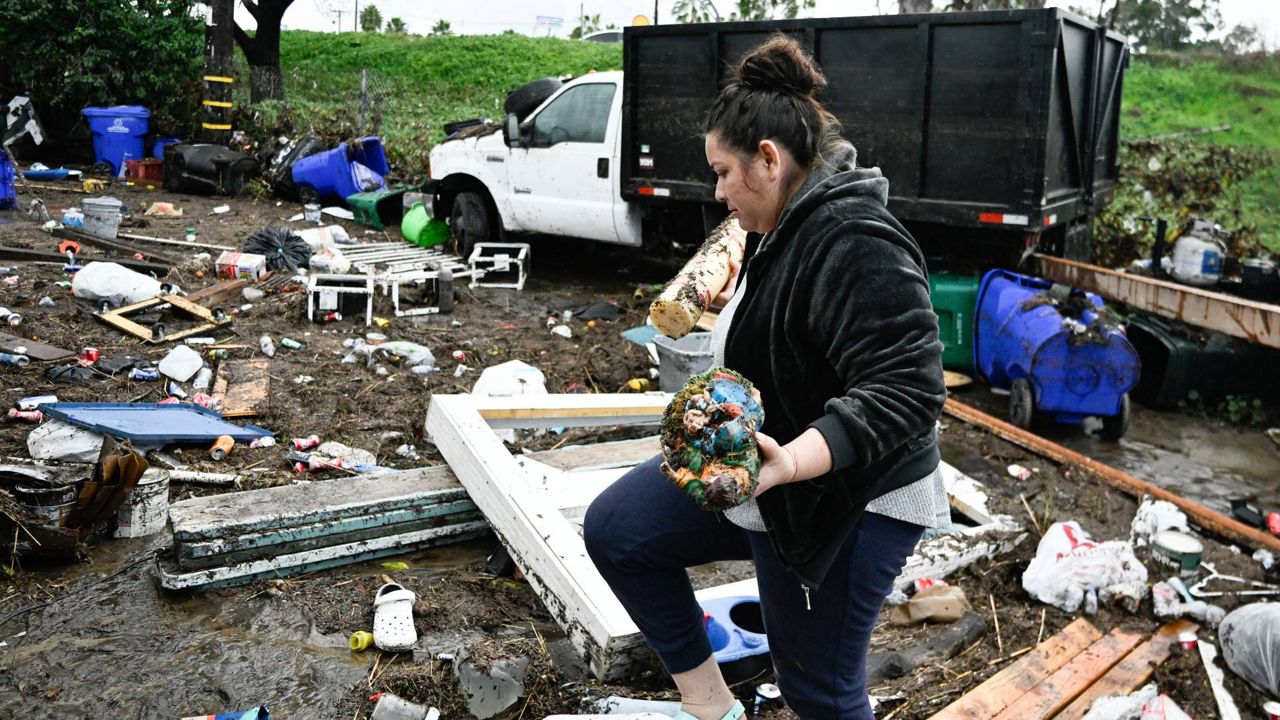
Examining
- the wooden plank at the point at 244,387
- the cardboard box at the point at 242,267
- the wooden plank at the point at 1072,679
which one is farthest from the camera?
the cardboard box at the point at 242,267

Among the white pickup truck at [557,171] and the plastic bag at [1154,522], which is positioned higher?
the white pickup truck at [557,171]

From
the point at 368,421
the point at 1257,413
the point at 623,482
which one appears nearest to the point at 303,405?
the point at 368,421

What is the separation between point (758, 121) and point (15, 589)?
3.03 metres

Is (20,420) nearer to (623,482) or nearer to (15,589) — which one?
(15,589)

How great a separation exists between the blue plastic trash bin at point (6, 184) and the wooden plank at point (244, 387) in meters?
6.79

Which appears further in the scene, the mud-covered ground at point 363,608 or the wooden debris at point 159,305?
the wooden debris at point 159,305

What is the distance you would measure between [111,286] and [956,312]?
19.7 feet

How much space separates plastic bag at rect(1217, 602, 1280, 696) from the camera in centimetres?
332

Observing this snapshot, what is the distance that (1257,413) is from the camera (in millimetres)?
6660

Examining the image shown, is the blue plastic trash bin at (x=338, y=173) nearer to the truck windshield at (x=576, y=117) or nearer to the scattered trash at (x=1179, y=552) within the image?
the truck windshield at (x=576, y=117)

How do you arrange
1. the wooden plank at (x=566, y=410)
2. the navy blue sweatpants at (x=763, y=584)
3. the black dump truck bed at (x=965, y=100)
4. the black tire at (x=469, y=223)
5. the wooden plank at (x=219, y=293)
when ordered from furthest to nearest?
the black tire at (x=469, y=223)
the wooden plank at (x=219, y=293)
the black dump truck bed at (x=965, y=100)
the wooden plank at (x=566, y=410)
the navy blue sweatpants at (x=763, y=584)

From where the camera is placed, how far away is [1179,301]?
6281 millimetres

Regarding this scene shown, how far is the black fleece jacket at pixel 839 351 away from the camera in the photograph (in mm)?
1714

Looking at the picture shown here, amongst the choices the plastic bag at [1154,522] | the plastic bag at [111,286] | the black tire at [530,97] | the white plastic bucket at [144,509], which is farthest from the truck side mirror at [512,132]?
the plastic bag at [1154,522]
